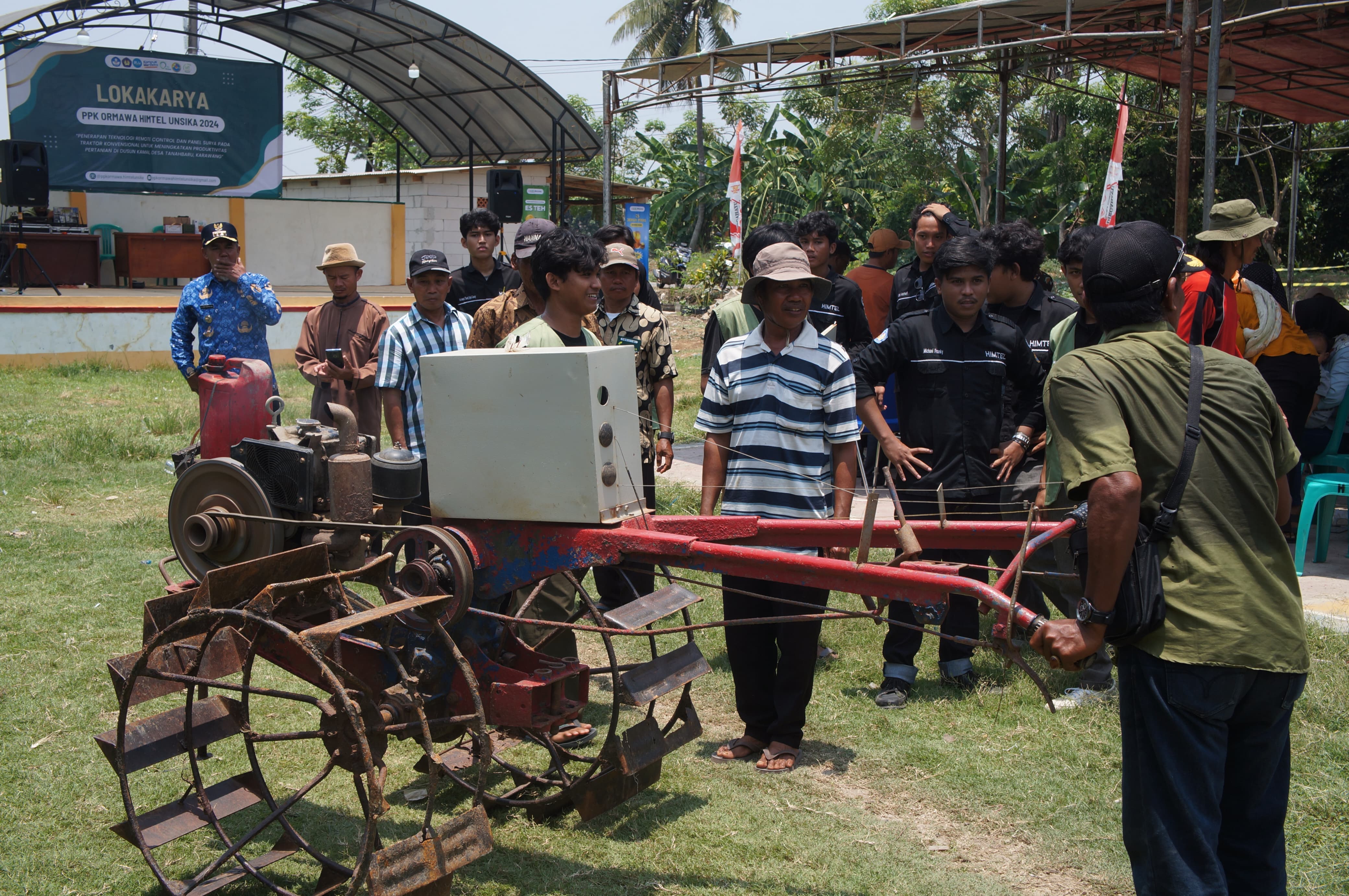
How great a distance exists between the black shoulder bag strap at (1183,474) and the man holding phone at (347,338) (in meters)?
4.35

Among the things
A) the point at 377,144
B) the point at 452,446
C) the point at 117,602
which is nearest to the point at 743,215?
the point at 377,144

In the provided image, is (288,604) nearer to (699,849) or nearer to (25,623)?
(699,849)

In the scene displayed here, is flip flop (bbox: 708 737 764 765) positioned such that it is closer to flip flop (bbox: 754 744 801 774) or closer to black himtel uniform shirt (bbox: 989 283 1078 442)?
flip flop (bbox: 754 744 801 774)

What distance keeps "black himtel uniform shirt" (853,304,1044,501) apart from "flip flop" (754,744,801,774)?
120cm

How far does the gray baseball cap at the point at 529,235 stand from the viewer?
5477mm

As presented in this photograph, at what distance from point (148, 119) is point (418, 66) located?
15.8 ft

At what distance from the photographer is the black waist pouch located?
2375 millimetres

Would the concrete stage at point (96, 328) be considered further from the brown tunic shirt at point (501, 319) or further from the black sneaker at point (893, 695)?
the black sneaker at point (893, 695)

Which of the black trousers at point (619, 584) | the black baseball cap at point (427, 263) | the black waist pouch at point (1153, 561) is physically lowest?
the black trousers at point (619, 584)

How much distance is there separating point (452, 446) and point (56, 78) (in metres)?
18.8

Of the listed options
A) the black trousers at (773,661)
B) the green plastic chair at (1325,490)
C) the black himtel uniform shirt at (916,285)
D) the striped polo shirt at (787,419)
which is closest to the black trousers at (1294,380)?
the green plastic chair at (1325,490)

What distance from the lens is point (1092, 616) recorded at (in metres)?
2.38

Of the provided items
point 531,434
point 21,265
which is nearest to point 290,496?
point 531,434

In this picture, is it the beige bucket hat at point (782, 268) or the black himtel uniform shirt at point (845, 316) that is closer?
the beige bucket hat at point (782, 268)
